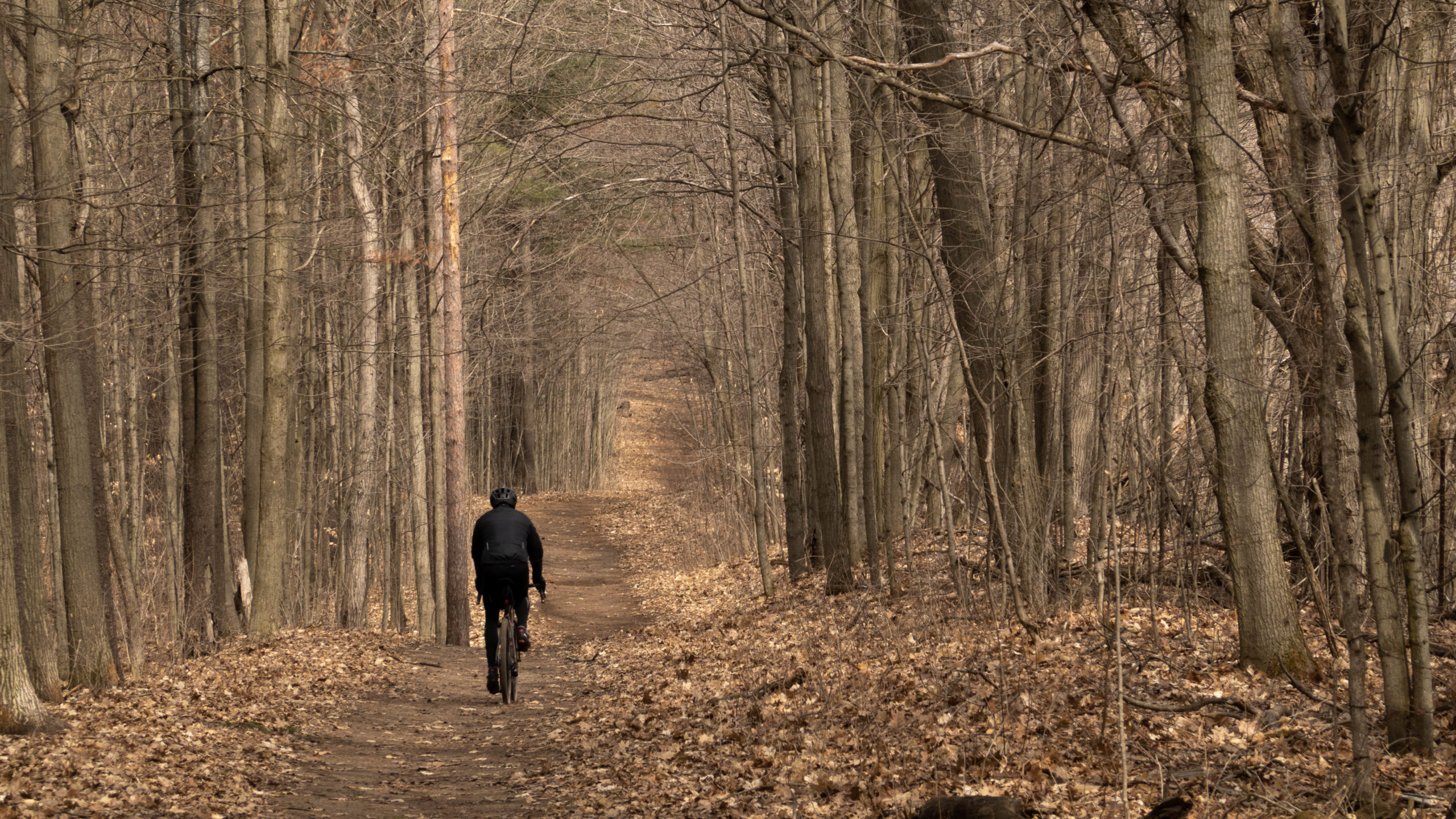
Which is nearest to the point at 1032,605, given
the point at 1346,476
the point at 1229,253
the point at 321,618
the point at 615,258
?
the point at 1346,476

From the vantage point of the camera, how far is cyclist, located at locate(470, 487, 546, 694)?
9.45m

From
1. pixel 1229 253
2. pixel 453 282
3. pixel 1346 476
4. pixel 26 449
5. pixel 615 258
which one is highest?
pixel 615 258

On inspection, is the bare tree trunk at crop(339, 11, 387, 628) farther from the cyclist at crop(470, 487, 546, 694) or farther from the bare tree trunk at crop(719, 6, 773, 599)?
the cyclist at crop(470, 487, 546, 694)

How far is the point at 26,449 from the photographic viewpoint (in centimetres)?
913

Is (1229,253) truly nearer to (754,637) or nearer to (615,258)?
(754,637)

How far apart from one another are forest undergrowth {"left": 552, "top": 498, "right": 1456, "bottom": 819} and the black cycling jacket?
1.43 m

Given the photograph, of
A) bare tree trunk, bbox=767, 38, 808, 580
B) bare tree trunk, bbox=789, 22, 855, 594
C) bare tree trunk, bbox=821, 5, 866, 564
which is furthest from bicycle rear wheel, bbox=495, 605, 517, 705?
bare tree trunk, bbox=767, 38, 808, 580

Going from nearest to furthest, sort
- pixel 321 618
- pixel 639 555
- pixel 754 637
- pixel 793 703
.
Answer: pixel 793 703
pixel 754 637
pixel 321 618
pixel 639 555

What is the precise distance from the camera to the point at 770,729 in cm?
718

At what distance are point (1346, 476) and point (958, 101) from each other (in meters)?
4.10

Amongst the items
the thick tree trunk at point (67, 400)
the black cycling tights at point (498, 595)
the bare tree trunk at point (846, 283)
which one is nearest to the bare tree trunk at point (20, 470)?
the thick tree trunk at point (67, 400)

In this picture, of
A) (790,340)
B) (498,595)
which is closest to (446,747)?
(498,595)

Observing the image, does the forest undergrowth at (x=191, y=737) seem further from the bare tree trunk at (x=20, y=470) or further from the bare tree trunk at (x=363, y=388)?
the bare tree trunk at (x=363, y=388)

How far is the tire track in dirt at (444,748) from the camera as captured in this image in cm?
631
